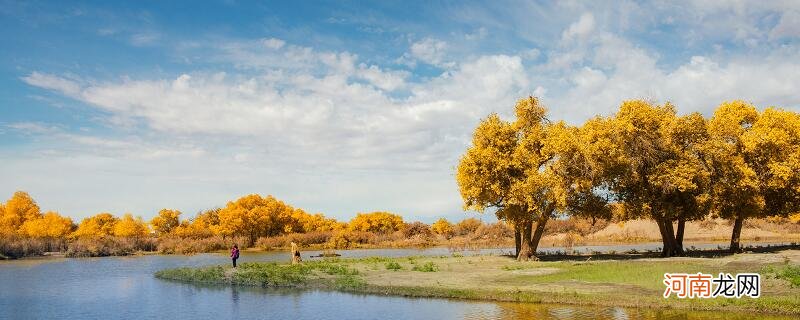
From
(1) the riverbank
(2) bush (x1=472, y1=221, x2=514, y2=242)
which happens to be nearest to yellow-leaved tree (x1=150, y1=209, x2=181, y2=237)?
(2) bush (x1=472, y1=221, x2=514, y2=242)

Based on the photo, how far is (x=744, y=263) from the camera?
3869 cm

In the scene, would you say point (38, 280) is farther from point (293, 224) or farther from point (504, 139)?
point (293, 224)

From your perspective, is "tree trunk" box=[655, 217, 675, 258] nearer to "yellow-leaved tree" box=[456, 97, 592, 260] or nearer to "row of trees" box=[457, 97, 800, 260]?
"row of trees" box=[457, 97, 800, 260]

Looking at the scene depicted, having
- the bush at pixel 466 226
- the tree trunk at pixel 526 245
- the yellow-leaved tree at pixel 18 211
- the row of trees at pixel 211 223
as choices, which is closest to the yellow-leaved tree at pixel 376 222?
the row of trees at pixel 211 223

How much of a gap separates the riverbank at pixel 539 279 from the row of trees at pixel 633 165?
5376mm

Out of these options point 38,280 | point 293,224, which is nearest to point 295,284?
point 38,280

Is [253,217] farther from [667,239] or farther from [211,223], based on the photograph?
[667,239]

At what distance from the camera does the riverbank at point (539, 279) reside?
28.1 metres

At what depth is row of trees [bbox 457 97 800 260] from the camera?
150 ft

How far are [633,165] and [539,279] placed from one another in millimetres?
15868

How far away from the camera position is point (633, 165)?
47.5 m

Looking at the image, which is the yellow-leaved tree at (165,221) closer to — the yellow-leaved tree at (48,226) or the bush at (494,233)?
the yellow-leaved tree at (48,226)

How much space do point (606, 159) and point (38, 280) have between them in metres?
43.3

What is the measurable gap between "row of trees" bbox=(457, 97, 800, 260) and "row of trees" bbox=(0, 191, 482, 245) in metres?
71.6
